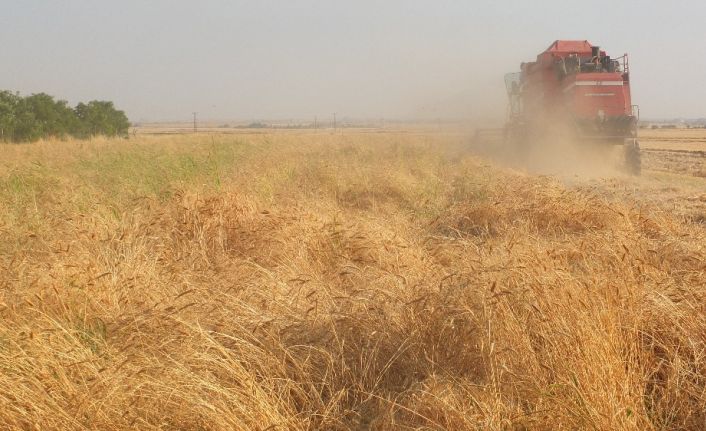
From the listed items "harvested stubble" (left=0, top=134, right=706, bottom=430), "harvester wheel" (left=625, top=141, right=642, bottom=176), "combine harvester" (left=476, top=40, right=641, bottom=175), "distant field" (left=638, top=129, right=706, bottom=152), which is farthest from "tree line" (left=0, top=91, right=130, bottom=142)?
"distant field" (left=638, top=129, right=706, bottom=152)

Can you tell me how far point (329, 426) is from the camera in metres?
3.12

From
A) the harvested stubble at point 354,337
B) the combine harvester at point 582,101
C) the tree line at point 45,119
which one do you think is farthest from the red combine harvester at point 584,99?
the tree line at point 45,119

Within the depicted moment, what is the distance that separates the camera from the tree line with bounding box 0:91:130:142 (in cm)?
3359

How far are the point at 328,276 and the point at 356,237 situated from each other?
756mm

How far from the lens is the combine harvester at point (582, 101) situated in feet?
60.5

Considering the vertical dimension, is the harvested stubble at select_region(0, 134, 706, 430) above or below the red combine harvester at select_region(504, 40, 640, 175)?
below

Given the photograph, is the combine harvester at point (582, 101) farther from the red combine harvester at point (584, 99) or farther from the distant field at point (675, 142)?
the distant field at point (675, 142)

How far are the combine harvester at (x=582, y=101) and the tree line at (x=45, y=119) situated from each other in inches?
1027

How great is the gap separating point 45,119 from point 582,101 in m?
30.9

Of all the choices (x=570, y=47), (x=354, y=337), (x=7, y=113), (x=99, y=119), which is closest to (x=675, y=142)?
(x=570, y=47)

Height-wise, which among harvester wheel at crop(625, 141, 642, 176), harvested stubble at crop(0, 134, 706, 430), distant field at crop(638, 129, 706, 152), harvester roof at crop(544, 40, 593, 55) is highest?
harvester roof at crop(544, 40, 593, 55)

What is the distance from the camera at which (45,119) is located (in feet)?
119

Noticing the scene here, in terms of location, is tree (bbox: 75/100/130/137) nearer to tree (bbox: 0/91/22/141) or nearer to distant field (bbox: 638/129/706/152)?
tree (bbox: 0/91/22/141)

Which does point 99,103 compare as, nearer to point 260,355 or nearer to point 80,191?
point 80,191
